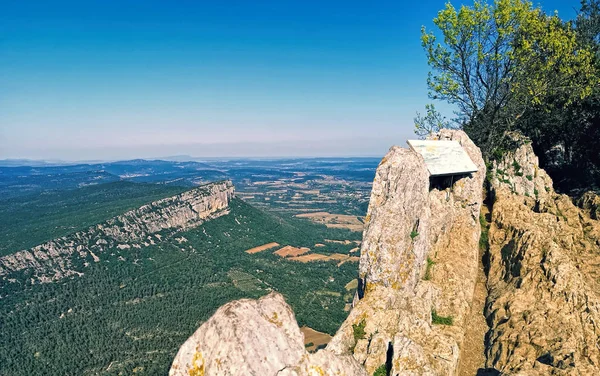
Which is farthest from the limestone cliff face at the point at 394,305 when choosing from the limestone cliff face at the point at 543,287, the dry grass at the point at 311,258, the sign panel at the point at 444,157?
the dry grass at the point at 311,258

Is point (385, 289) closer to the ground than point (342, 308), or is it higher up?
higher up

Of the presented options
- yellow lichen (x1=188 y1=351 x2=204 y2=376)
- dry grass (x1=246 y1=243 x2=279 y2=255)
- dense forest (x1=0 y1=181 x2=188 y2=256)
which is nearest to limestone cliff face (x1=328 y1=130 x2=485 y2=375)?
yellow lichen (x1=188 y1=351 x2=204 y2=376)

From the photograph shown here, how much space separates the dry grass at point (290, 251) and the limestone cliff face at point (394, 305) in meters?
127

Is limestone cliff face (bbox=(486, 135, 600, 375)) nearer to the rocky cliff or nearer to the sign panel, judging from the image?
the rocky cliff

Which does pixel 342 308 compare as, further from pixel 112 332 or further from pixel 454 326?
pixel 454 326

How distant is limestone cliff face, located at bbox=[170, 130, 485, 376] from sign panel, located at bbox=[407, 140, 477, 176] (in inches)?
37.9

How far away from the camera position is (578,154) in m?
33.2

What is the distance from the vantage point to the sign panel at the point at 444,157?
20.9 meters

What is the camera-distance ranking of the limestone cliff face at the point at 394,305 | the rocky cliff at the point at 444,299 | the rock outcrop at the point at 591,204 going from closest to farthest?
the limestone cliff face at the point at 394,305
the rocky cliff at the point at 444,299
the rock outcrop at the point at 591,204

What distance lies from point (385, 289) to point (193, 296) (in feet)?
322

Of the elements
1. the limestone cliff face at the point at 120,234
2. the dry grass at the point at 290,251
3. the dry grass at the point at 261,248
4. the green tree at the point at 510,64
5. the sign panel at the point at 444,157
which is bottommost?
the dry grass at the point at 290,251

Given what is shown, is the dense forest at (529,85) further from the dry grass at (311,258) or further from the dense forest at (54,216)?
the dense forest at (54,216)

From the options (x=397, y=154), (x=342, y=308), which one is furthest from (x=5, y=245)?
(x=397, y=154)

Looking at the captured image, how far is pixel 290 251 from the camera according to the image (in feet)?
502
